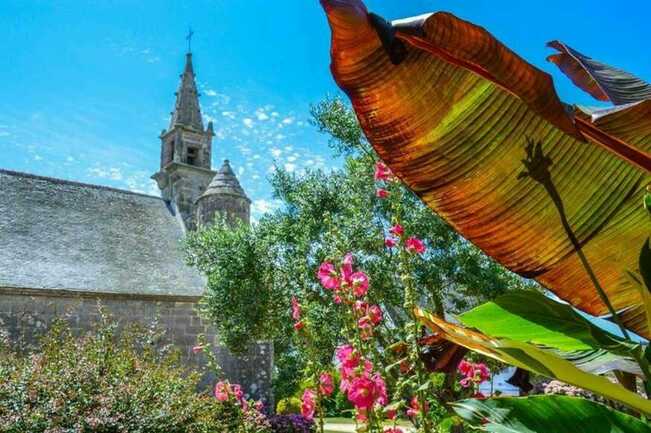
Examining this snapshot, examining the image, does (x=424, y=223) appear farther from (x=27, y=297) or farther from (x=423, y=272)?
(x=27, y=297)

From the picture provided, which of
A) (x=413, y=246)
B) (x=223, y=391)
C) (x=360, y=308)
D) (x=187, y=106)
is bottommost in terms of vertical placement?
(x=223, y=391)

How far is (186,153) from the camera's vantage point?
26000mm

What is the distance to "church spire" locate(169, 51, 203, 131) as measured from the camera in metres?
26.8

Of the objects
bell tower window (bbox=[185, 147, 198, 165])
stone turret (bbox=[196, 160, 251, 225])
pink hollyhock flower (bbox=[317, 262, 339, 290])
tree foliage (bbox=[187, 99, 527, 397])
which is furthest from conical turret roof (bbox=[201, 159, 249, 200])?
pink hollyhock flower (bbox=[317, 262, 339, 290])

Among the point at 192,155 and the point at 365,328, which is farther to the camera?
the point at 192,155

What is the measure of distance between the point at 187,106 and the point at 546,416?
27.6m

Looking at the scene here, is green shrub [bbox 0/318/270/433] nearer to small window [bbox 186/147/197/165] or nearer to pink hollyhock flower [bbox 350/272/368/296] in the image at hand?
pink hollyhock flower [bbox 350/272/368/296]

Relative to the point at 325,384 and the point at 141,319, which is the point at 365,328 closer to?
the point at 325,384

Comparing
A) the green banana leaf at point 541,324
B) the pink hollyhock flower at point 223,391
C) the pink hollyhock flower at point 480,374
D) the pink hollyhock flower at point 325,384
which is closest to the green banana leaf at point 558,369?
the green banana leaf at point 541,324

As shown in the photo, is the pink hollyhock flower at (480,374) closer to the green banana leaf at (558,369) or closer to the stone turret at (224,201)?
the green banana leaf at (558,369)

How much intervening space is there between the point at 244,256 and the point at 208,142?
43.0 ft

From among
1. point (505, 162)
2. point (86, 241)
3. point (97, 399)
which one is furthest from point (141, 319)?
point (505, 162)

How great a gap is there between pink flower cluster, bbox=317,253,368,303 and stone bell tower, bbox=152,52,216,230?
2104cm

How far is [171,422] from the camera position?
27.5 ft
